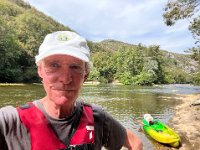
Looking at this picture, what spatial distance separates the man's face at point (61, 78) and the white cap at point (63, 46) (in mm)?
70

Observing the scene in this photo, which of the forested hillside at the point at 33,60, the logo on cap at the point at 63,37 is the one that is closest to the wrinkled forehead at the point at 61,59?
the logo on cap at the point at 63,37

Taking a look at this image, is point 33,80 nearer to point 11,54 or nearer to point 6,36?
point 11,54

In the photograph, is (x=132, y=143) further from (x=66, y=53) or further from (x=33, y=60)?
(x=33, y=60)

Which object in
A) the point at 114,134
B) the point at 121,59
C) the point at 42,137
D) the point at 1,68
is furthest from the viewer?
the point at 121,59

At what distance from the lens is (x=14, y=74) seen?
2520 inches

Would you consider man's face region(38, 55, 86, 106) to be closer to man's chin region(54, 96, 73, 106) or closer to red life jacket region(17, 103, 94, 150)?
man's chin region(54, 96, 73, 106)

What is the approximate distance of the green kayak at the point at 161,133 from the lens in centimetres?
1345

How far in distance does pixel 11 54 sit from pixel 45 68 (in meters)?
66.9

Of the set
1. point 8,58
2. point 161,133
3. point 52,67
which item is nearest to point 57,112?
point 52,67

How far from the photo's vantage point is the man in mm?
1935

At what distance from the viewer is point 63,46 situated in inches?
79.8

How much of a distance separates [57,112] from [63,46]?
18.9 inches

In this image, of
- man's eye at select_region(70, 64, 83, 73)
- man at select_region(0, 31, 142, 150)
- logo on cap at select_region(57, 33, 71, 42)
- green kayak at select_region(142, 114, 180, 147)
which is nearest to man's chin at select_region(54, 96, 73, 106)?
man at select_region(0, 31, 142, 150)

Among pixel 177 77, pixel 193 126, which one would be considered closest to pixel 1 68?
pixel 193 126
